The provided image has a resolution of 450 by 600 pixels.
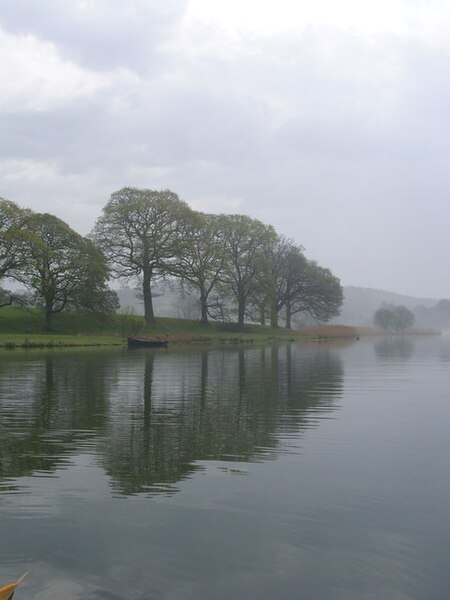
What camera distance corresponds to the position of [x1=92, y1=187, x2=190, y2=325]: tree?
200ft

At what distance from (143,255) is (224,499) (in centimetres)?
5414

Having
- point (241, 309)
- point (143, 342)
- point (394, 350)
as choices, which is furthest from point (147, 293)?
point (394, 350)

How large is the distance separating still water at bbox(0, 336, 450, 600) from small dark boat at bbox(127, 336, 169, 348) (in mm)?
35925

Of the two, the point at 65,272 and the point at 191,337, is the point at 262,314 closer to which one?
the point at 191,337

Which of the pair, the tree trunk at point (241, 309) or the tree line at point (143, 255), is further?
the tree trunk at point (241, 309)

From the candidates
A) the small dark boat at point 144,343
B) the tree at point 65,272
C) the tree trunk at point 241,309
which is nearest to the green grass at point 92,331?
the small dark boat at point 144,343

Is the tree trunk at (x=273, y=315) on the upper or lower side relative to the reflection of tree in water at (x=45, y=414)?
upper

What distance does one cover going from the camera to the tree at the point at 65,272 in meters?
55.6

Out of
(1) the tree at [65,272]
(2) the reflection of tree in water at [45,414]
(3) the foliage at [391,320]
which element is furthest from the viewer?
(3) the foliage at [391,320]

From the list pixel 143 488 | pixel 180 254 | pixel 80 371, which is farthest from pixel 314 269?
pixel 143 488

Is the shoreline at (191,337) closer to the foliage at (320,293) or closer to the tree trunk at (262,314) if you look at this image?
the tree trunk at (262,314)

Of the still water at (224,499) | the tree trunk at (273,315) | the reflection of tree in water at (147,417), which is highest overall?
the tree trunk at (273,315)

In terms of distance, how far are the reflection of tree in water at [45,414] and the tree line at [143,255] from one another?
95.7ft

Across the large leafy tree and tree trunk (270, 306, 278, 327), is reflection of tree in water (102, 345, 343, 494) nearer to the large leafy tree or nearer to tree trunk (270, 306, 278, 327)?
the large leafy tree
